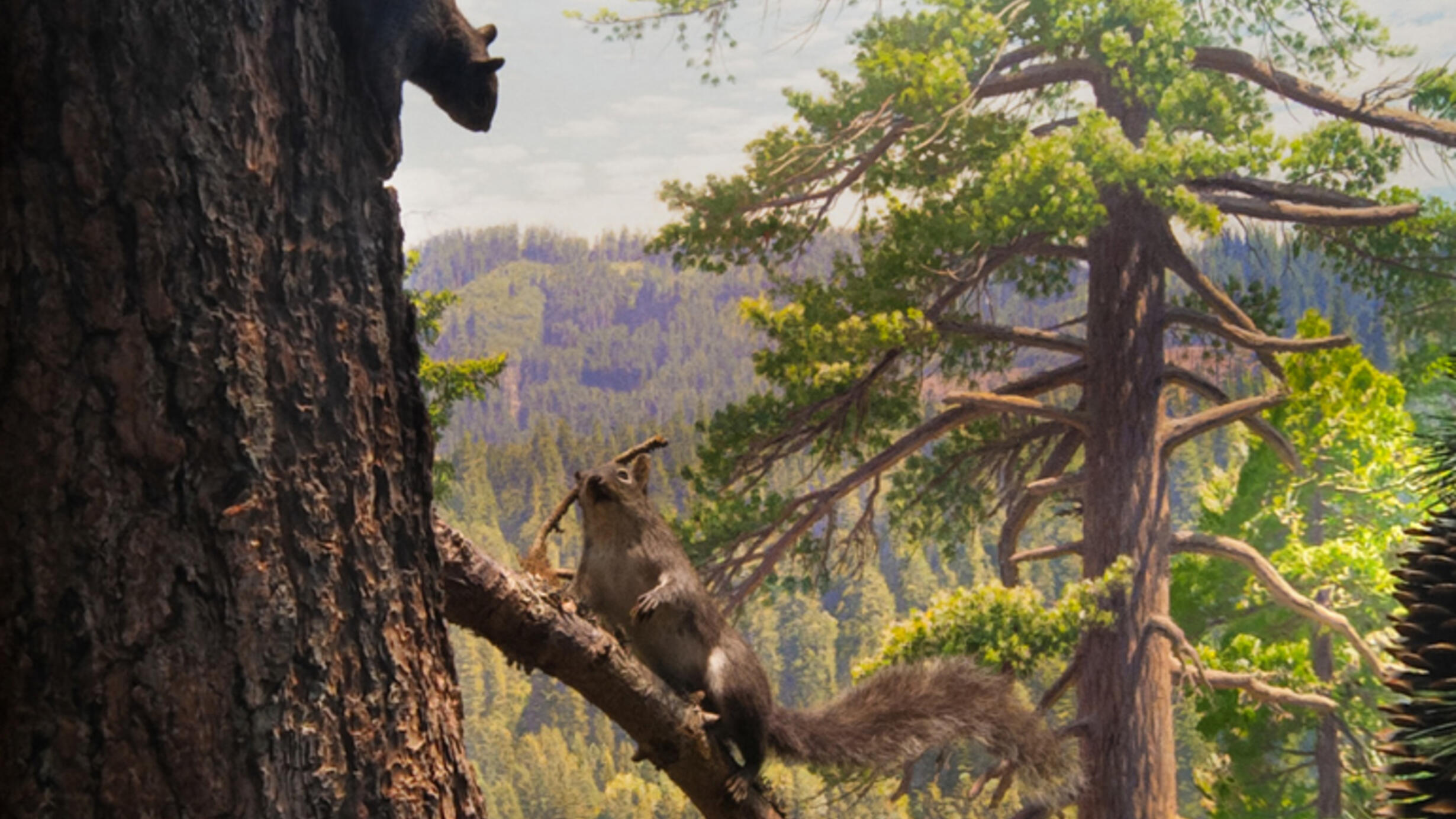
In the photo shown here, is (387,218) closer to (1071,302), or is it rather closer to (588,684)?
(588,684)

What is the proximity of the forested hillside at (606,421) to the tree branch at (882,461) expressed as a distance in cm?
34

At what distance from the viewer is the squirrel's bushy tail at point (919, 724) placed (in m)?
1.91

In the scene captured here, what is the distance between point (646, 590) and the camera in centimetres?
194

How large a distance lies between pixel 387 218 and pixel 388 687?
37cm

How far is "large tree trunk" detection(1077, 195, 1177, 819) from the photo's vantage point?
3.62 metres

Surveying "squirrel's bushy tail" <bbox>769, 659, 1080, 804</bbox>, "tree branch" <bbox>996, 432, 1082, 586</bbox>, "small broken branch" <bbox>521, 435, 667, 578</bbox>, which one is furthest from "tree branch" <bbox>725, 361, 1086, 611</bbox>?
"small broken branch" <bbox>521, 435, 667, 578</bbox>

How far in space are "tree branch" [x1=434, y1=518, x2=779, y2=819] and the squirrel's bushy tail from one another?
0.34 meters

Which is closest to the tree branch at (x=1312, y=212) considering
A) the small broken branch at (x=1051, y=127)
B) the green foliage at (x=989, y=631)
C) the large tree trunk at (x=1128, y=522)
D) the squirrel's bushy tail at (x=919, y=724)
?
the large tree trunk at (x=1128, y=522)

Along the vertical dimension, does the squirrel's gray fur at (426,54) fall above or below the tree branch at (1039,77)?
below

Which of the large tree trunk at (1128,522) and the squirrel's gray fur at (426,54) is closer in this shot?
the squirrel's gray fur at (426,54)

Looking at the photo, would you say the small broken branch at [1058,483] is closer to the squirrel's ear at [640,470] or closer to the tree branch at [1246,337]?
the tree branch at [1246,337]

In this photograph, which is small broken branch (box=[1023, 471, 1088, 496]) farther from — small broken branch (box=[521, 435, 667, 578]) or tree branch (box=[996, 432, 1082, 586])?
small broken branch (box=[521, 435, 667, 578])

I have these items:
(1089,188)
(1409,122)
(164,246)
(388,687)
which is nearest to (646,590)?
(388,687)

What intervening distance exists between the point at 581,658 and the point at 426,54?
73 cm
